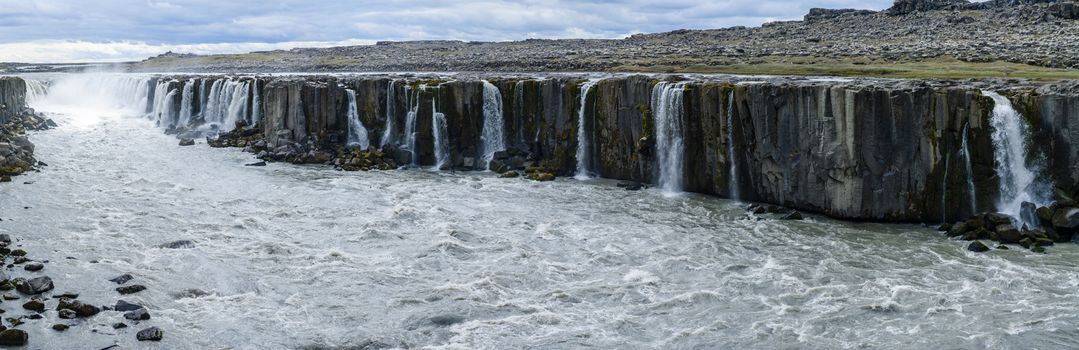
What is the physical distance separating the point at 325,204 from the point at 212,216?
14.3 feet

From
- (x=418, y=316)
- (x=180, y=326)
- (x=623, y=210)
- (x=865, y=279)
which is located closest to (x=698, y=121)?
(x=623, y=210)

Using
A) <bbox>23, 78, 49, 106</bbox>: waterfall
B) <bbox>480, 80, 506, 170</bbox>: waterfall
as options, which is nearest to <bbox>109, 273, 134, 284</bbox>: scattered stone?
<bbox>480, 80, 506, 170</bbox>: waterfall

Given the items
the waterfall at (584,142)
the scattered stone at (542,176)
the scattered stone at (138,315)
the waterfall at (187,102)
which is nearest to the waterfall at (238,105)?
the waterfall at (187,102)

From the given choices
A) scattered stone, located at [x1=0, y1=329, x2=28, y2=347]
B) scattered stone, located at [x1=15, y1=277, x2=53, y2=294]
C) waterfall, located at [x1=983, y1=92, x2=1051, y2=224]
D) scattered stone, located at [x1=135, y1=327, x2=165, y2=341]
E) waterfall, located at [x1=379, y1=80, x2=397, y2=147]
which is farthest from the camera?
waterfall, located at [x1=379, y1=80, x2=397, y2=147]

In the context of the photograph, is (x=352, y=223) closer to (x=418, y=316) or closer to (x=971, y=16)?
(x=418, y=316)

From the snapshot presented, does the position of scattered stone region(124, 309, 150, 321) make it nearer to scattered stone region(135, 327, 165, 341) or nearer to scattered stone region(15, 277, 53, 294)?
scattered stone region(135, 327, 165, 341)

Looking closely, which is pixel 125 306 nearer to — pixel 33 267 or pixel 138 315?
pixel 138 315

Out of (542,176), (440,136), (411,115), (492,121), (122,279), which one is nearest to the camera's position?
(122,279)

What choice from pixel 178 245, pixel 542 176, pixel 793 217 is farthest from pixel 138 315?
pixel 542 176

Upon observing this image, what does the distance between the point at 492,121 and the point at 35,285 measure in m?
25.1

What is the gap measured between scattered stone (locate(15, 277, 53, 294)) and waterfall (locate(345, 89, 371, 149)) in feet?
83.3

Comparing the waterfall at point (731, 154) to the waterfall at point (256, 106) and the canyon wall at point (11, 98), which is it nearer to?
the waterfall at point (256, 106)

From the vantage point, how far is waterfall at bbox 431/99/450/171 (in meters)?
45.4

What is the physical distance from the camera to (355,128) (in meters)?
48.9
